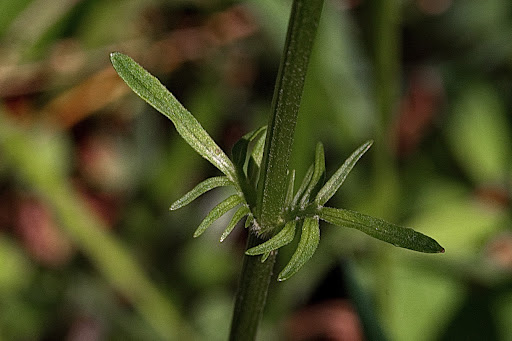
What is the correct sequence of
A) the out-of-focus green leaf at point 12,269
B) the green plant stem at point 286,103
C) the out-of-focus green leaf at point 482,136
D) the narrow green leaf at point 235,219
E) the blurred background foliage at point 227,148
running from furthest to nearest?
the out-of-focus green leaf at point 482,136, the out-of-focus green leaf at point 12,269, the blurred background foliage at point 227,148, the narrow green leaf at point 235,219, the green plant stem at point 286,103

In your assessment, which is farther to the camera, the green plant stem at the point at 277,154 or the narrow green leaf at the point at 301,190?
the narrow green leaf at the point at 301,190

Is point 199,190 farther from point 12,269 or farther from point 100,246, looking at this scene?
point 12,269

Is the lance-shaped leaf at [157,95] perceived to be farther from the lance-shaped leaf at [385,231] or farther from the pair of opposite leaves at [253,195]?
the lance-shaped leaf at [385,231]

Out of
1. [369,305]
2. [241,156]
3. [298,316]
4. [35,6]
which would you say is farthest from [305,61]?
[35,6]

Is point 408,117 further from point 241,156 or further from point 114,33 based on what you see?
point 241,156

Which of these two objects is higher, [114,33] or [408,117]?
[114,33]

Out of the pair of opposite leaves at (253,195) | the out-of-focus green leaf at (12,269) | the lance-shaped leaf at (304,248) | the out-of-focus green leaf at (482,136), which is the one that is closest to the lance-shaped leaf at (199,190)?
the pair of opposite leaves at (253,195)
